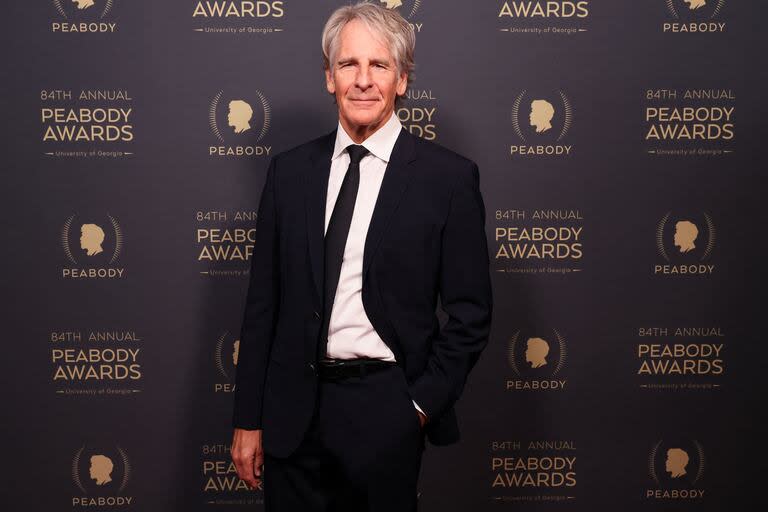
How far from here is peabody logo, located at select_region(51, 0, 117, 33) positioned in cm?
261

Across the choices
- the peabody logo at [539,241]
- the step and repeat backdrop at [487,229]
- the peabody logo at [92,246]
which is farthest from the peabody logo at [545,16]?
the peabody logo at [92,246]

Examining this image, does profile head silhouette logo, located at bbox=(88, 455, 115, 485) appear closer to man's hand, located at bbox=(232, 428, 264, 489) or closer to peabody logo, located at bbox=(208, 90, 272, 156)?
man's hand, located at bbox=(232, 428, 264, 489)

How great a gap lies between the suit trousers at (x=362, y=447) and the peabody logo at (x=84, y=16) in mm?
1689

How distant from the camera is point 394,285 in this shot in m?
1.70

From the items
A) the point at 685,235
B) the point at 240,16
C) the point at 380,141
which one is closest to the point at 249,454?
the point at 380,141

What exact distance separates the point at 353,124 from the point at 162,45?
123cm

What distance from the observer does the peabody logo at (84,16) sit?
2607mm

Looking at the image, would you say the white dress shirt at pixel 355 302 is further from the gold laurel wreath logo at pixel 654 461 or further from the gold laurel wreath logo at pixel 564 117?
the gold laurel wreath logo at pixel 654 461

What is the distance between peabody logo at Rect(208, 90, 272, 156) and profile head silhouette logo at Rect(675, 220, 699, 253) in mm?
1605

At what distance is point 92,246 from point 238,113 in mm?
745

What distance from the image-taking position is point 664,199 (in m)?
2.73

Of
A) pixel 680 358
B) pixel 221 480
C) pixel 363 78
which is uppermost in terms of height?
pixel 363 78

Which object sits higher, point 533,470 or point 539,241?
point 539,241

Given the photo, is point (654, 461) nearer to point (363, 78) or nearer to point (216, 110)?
point (363, 78)
